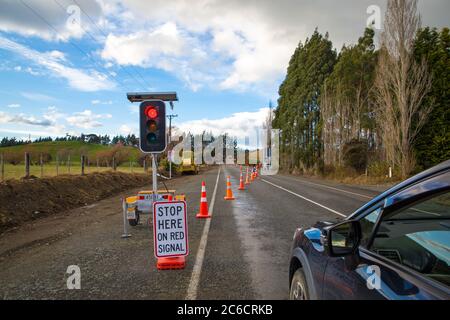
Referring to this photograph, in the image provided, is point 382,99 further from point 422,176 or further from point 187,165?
point 422,176

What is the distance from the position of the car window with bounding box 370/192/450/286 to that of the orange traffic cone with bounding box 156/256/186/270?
3.43 m

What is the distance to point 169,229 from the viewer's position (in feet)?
18.2

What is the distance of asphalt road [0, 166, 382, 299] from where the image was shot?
14.5ft

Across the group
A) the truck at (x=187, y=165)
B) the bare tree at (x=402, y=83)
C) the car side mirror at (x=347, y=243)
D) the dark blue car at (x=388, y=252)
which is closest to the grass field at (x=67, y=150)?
the truck at (x=187, y=165)

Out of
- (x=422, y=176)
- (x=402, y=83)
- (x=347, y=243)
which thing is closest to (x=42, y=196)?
(x=347, y=243)

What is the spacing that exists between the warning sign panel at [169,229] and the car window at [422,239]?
3.40 m

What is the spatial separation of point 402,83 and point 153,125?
2298 cm

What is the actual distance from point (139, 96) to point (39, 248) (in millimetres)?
3606

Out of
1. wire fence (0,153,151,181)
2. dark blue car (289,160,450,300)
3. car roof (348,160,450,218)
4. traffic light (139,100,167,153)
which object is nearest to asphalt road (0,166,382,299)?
dark blue car (289,160,450,300)

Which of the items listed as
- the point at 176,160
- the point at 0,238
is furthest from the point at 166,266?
the point at 176,160

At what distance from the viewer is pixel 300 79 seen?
4934cm

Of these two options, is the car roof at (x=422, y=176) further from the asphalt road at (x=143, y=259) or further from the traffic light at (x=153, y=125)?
the traffic light at (x=153, y=125)

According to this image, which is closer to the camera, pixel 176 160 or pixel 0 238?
pixel 0 238
